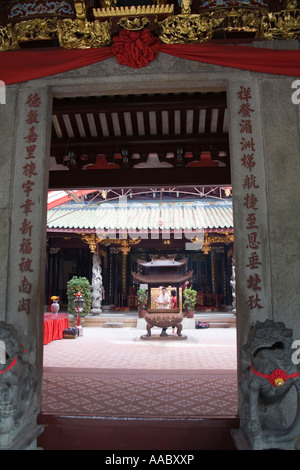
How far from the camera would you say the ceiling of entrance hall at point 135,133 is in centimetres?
438

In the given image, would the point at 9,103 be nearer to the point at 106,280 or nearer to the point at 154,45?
the point at 154,45

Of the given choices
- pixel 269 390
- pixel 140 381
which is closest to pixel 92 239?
pixel 140 381

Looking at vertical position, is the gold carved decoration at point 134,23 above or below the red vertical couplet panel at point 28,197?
above

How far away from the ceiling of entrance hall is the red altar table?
463cm

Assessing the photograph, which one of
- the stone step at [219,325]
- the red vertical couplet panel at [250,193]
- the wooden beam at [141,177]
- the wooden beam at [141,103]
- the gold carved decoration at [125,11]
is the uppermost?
the gold carved decoration at [125,11]

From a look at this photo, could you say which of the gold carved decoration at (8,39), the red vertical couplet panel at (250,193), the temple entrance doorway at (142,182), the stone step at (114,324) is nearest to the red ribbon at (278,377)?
the red vertical couplet panel at (250,193)

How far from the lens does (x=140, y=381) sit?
14.6ft

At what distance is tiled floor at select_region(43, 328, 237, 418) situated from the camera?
3410 mm

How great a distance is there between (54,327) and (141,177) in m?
5.32

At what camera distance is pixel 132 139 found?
5.31 m

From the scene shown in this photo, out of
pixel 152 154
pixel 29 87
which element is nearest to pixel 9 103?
pixel 29 87

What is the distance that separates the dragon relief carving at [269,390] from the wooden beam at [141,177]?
3.55 m

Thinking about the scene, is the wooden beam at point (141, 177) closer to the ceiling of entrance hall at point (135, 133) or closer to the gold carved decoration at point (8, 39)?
the ceiling of entrance hall at point (135, 133)

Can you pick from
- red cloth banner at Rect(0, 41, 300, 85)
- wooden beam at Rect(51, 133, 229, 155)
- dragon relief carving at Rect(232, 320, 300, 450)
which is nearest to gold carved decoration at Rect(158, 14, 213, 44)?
red cloth banner at Rect(0, 41, 300, 85)
